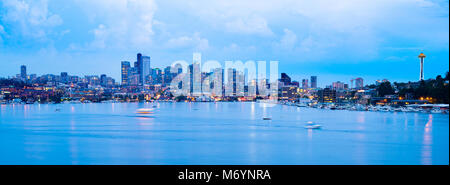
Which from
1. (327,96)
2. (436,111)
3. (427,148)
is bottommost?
(427,148)

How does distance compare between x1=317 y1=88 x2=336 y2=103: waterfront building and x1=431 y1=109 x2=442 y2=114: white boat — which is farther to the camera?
x1=317 y1=88 x2=336 y2=103: waterfront building

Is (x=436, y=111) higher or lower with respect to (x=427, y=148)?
higher

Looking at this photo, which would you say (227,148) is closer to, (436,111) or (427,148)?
(427,148)

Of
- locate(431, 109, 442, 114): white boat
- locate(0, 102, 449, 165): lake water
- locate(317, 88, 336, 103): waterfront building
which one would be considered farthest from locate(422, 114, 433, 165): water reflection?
locate(317, 88, 336, 103): waterfront building

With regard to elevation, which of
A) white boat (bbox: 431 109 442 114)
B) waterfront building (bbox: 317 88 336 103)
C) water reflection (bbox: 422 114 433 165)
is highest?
waterfront building (bbox: 317 88 336 103)

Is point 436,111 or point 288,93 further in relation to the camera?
point 288,93

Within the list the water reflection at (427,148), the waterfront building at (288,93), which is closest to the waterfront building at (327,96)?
the waterfront building at (288,93)

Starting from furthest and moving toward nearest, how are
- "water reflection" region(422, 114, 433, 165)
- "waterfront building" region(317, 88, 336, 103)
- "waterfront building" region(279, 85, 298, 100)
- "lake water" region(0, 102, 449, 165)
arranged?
"waterfront building" region(279, 85, 298, 100), "waterfront building" region(317, 88, 336, 103), "water reflection" region(422, 114, 433, 165), "lake water" region(0, 102, 449, 165)

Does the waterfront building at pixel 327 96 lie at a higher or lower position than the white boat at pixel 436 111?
higher

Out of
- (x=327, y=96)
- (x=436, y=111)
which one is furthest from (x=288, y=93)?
(x=436, y=111)

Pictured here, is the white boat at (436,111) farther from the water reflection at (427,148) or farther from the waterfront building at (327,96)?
the waterfront building at (327,96)

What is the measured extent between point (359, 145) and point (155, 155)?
7333 mm

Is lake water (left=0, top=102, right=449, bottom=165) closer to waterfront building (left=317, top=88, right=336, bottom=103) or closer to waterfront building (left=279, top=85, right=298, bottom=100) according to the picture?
waterfront building (left=317, top=88, right=336, bottom=103)
